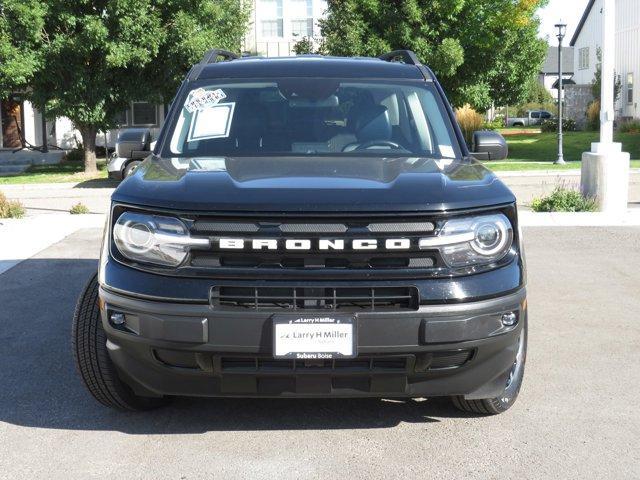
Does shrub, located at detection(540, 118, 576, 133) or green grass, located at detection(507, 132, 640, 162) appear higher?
shrub, located at detection(540, 118, 576, 133)

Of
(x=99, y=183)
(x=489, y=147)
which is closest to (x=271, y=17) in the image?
(x=99, y=183)

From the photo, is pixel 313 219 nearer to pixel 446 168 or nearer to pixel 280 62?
pixel 446 168

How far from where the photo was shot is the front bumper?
3893 millimetres

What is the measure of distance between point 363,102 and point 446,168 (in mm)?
1051

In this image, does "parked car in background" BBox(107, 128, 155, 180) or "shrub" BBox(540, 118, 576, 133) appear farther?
"shrub" BBox(540, 118, 576, 133)

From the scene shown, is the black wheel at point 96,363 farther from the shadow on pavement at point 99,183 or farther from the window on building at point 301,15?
the window on building at point 301,15

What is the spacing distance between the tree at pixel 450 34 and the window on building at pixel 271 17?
40.3 feet

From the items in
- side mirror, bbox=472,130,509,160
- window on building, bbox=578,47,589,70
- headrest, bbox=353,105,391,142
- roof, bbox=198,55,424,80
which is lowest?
side mirror, bbox=472,130,509,160

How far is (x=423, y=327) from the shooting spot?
390 centimetres

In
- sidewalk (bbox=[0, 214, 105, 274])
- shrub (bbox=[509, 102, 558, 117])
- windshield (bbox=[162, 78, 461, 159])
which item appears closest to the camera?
windshield (bbox=[162, 78, 461, 159])

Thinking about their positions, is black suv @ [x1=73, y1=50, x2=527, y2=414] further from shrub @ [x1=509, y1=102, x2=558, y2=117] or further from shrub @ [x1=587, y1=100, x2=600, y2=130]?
shrub @ [x1=509, y1=102, x2=558, y2=117]

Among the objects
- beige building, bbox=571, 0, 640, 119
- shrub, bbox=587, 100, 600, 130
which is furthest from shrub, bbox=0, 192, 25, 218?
beige building, bbox=571, 0, 640, 119

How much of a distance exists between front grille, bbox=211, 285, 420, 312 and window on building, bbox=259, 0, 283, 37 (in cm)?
3633

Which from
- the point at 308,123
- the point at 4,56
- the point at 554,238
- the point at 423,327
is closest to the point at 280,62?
the point at 308,123
